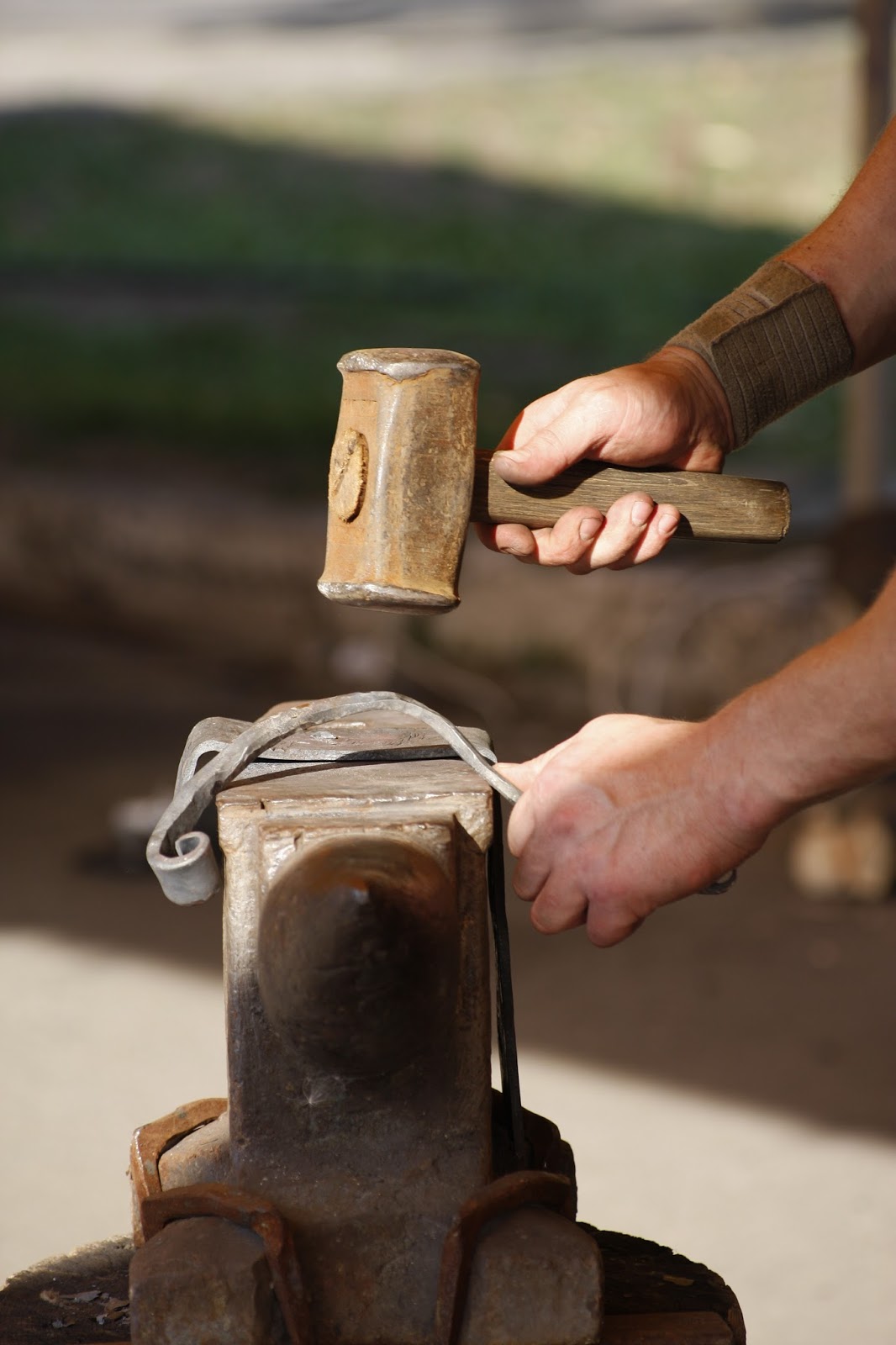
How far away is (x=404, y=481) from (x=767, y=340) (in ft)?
1.39

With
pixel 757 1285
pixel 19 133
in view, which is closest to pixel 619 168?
pixel 19 133

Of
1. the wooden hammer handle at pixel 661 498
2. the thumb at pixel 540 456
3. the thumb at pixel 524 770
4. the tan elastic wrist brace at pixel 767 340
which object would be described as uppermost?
the tan elastic wrist brace at pixel 767 340

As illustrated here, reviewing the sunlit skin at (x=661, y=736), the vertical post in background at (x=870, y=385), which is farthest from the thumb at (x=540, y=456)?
the vertical post in background at (x=870, y=385)

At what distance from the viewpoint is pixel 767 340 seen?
149cm

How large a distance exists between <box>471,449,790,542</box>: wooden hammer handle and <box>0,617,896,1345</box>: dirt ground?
1.43 meters

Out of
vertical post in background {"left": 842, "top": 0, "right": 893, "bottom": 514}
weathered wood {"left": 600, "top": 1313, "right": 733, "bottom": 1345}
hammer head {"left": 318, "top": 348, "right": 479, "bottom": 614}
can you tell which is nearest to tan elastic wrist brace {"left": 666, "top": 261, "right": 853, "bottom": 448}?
hammer head {"left": 318, "top": 348, "right": 479, "bottom": 614}

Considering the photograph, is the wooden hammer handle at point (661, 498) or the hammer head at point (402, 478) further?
the wooden hammer handle at point (661, 498)

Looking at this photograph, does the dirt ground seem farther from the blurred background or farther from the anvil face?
the anvil face

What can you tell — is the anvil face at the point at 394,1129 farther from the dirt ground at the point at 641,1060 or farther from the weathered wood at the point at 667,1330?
the dirt ground at the point at 641,1060

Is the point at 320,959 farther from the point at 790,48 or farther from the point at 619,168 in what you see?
the point at 790,48

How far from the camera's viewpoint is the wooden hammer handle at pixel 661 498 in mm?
1382

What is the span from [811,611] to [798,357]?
300 cm

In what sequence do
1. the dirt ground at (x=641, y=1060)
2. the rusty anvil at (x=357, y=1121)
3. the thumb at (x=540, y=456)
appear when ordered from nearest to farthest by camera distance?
the rusty anvil at (x=357, y=1121) → the thumb at (x=540, y=456) → the dirt ground at (x=641, y=1060)

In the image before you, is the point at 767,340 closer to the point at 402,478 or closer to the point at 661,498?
the point at 661,498
